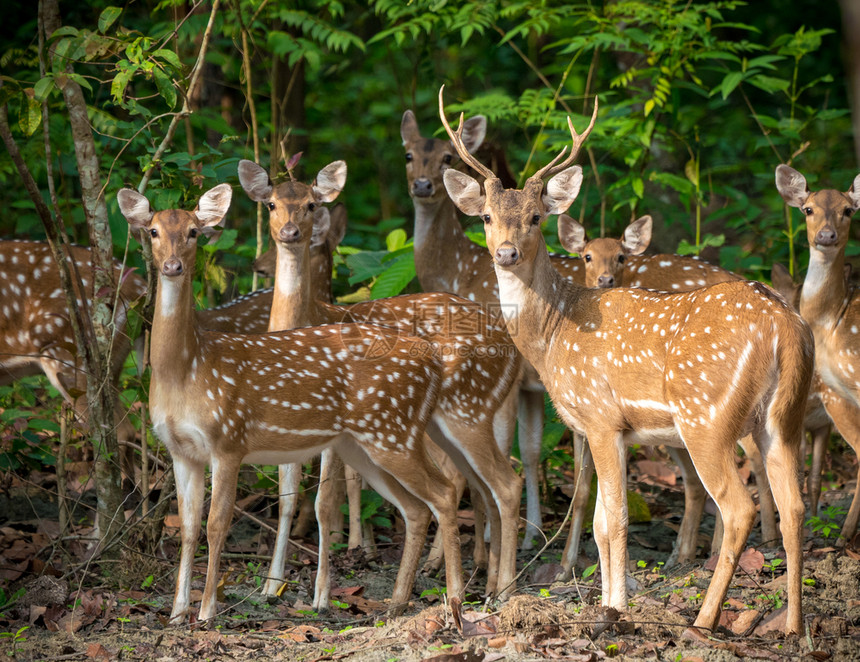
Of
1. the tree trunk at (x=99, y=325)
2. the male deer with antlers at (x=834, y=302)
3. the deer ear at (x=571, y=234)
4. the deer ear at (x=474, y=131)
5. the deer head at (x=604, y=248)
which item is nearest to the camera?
the tree trunk at (x=99, y=325)

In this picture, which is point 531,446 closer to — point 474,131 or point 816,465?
point 816,465

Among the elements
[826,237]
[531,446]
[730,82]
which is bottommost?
[531,446]

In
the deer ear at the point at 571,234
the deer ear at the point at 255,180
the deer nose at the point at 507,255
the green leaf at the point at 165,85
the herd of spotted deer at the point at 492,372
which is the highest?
the green leaf at the point at 165,85

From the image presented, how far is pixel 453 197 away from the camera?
20.6 feet

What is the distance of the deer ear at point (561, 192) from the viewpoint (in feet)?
19.8

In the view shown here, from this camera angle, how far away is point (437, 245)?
8.17 meters

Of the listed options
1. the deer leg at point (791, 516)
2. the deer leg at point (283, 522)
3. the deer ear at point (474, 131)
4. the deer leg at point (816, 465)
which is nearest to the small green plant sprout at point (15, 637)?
the deer leg at point (283, 522)

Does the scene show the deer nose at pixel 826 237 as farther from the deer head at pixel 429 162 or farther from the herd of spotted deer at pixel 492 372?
the deer head at pixel 429 162

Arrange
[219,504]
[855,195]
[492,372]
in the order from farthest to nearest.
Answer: [855,195], [492,372], [219,504]

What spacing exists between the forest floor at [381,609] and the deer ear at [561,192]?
2.06m

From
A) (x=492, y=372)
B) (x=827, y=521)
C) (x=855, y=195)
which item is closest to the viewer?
(x=492, y=372)

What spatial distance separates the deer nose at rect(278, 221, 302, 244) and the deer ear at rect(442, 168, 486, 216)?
1.03 meters

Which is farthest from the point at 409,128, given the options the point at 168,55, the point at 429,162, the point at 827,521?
the point at 827,521

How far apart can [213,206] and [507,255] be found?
174 cm
